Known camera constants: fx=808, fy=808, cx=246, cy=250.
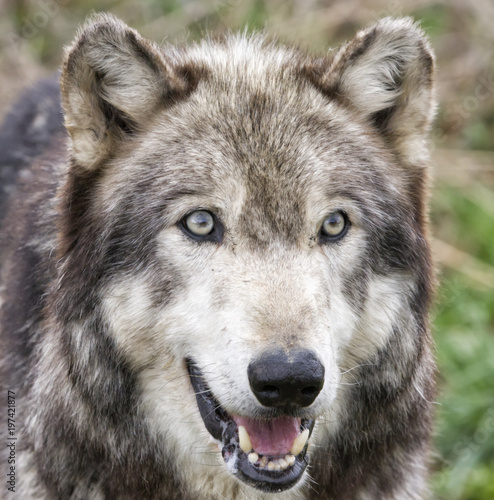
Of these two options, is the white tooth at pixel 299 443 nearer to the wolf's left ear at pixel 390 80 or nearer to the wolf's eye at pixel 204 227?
the wolf's eye at pixel 204 227

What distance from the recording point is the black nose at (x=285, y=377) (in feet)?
9.32

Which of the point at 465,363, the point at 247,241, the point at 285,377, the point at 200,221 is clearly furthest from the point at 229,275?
the point at 465,363

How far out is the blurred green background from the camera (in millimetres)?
6652

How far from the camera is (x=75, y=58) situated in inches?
132

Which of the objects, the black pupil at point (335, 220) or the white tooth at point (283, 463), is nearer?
the white tooth at point (283, 463)

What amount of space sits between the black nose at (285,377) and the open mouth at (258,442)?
0.26 metres

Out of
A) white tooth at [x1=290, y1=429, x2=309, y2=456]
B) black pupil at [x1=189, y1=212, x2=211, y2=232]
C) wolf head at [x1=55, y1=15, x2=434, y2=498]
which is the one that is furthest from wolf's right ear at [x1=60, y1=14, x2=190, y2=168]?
white tooth at [x1=290, y1=429, x2=309, y2=456]

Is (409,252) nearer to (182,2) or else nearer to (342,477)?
(342,477)

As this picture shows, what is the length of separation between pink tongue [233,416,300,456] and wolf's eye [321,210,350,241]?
77 centimetres

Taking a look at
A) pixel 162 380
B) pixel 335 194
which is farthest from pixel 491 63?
pixel 162 380

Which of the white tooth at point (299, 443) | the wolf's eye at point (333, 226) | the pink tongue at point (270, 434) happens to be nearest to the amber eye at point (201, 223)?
the wolf's eye at point (333, 226)

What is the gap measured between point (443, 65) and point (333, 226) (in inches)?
226

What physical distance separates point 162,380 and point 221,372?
0.45 metres

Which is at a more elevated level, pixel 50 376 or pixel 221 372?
pixel 221 372
